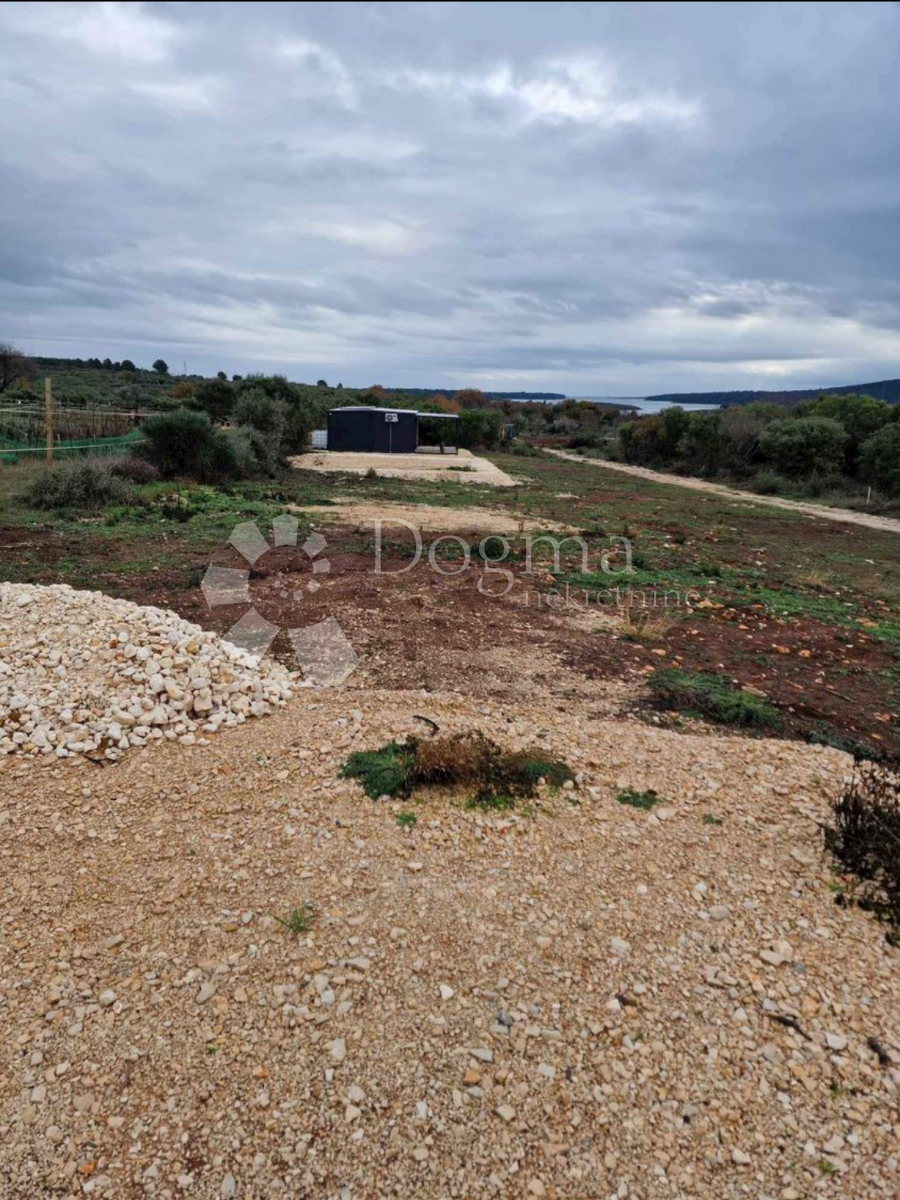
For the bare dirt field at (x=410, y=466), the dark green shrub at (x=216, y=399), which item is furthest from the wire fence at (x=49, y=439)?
the dark green shrub at (x=216, y=399)

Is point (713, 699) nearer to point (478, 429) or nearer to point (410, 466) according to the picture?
point (410, 466)

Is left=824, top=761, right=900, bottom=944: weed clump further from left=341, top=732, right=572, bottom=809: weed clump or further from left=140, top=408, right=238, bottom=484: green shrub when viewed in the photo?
left=140, top=408, right=238, bottom=484: green shrub

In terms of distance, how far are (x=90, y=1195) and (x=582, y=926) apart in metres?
1.64

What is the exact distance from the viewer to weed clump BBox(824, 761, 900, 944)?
2781 millimetres

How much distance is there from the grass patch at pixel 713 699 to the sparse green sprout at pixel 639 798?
4.00ft

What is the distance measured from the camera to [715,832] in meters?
3.20

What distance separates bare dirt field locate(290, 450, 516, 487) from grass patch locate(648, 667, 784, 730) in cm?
1355

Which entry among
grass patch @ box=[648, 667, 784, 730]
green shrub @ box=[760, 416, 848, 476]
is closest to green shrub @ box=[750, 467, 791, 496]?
green shrub @ box=[760, 416, 848, 476]

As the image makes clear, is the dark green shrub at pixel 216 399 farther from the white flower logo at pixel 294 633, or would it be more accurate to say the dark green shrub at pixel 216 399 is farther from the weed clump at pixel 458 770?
the weed clump at pixel 458 770

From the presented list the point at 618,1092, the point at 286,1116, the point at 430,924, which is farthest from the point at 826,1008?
the point at 286,1116

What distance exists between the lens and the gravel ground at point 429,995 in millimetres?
1850

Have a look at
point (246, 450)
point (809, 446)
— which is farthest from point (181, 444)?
point (809, 446)

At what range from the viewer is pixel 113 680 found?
13.3ft

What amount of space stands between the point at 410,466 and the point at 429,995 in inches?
894
